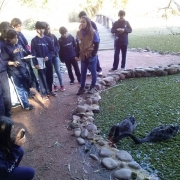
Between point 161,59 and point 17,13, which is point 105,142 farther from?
point 17,13

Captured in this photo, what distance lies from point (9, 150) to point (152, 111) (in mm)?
2631

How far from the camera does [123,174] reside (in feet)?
8.18

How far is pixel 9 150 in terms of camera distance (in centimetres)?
206

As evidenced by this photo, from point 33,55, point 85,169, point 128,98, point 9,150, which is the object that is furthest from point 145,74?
point 9,150

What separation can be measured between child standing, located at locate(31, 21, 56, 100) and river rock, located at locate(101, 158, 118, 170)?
2.28 meters

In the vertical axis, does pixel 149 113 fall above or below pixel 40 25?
below

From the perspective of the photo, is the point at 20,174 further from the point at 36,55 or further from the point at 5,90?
the point at 36,55

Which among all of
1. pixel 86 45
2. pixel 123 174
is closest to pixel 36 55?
pixel 86 45

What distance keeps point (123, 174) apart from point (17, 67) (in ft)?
8.01

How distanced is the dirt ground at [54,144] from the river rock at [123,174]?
10 cm

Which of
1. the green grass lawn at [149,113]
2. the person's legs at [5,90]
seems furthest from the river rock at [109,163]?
the person's legs at [5,90]

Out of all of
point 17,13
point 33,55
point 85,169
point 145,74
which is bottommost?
point 85,169

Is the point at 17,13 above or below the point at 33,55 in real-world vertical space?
above

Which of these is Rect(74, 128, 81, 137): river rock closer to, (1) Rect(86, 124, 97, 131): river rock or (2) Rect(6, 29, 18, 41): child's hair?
(1) Rect(86, 124, 97, 131): river rock
